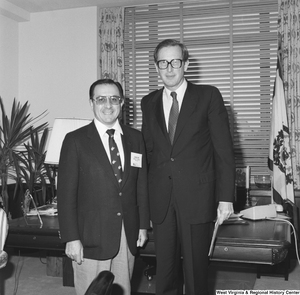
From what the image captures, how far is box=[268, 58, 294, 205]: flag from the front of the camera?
15.0 ft

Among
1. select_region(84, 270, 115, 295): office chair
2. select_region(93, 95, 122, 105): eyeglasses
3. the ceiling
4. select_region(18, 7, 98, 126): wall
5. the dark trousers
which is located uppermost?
the ceiling

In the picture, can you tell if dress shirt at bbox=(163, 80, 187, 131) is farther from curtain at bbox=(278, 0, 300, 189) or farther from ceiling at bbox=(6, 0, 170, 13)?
ceiling at bbox=(6, 0, 170, 13)

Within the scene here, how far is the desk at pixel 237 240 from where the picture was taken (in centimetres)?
239

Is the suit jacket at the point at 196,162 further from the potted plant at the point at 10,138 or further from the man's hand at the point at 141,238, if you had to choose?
the potted plant at the point at 10,138

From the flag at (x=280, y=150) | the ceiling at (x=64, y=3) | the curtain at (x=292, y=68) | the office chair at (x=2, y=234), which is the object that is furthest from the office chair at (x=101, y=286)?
the ceiling at (x=64, y=3)

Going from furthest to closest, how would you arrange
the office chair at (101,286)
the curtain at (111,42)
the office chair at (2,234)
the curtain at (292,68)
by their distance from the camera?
the curtain at (111,42) < the curtain at (292,68) < the office chair at (2,234) < the office chair at (101,286)

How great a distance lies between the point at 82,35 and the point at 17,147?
1.70 metres

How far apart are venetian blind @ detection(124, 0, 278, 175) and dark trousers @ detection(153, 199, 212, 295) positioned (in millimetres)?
3183

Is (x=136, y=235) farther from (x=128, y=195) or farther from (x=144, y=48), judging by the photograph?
(x=144, y=48)

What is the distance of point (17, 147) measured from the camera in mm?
5840

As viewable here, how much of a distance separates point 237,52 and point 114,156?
356 centimetres

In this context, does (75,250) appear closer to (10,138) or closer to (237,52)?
(10,138)

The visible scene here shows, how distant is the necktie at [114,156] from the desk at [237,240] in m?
0.55

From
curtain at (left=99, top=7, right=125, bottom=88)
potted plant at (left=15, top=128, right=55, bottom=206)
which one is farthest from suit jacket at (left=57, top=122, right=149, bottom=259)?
curtain at (left=99, top=7, right=125, bottom=88)
